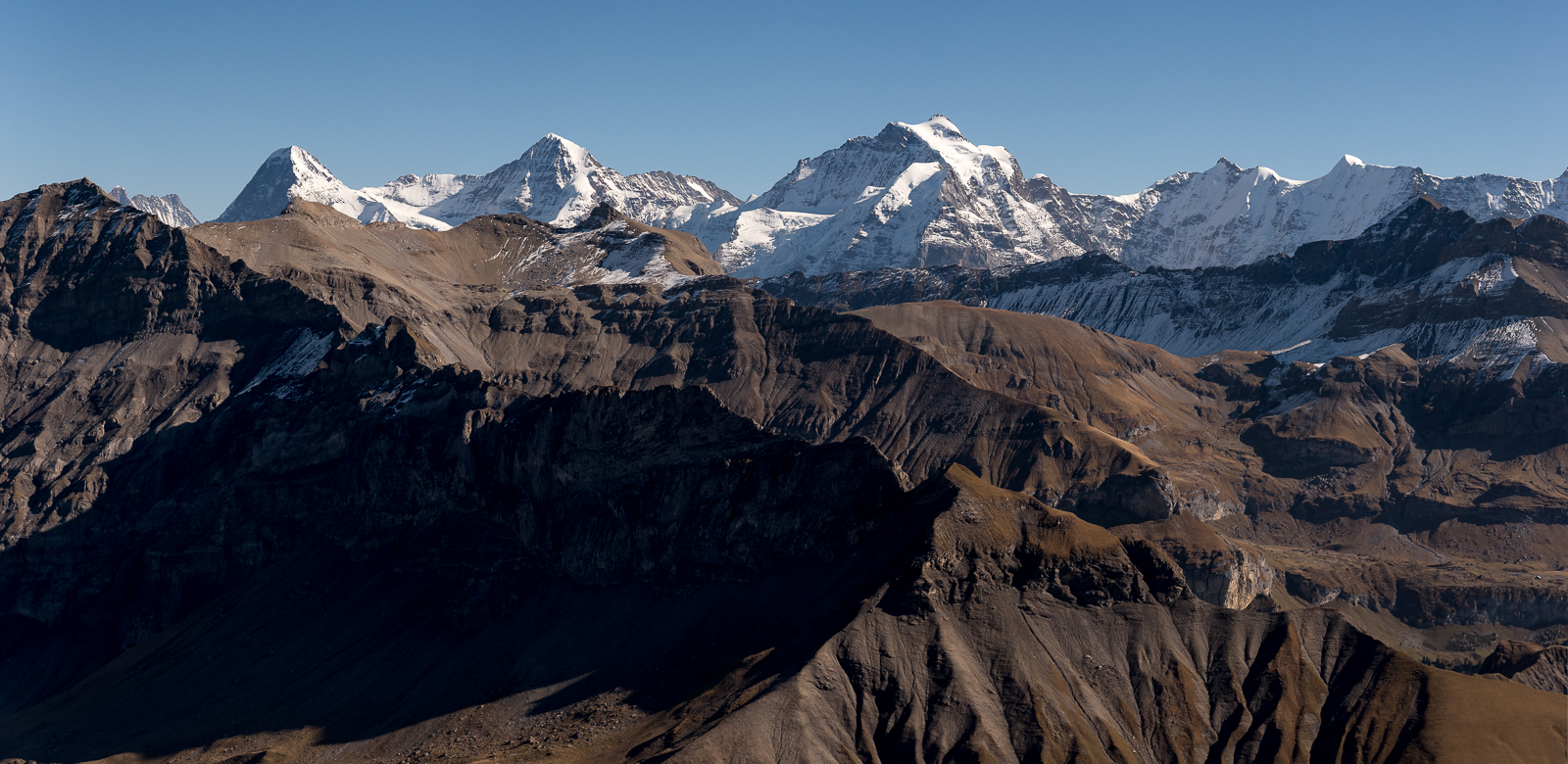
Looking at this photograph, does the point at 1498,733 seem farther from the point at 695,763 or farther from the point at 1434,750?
the point at 695,763

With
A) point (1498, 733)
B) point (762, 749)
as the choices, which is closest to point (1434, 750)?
point (1498, 733)

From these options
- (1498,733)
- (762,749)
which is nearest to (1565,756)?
(1498,733)

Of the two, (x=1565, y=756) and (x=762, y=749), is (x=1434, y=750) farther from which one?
(x=762, y=749)

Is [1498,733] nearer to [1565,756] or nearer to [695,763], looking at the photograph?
[1565,756]

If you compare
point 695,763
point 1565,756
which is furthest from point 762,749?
point 1565,756

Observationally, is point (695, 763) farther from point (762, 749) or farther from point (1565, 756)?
point (1565, 756)

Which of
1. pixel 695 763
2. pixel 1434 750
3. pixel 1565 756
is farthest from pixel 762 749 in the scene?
pixel 1565 756
